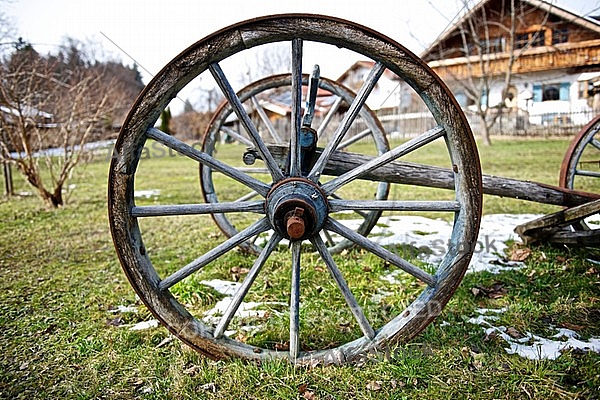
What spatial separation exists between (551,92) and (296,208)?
2449cm

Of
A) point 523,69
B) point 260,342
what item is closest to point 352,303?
point 260,342

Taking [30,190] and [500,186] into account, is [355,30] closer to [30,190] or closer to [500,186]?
[500,186]

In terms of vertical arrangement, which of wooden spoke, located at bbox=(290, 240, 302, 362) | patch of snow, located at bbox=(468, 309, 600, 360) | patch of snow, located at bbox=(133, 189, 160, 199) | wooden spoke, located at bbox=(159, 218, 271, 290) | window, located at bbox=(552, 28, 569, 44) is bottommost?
patch of snow, located at bbox=(468, 309, 600, 360)

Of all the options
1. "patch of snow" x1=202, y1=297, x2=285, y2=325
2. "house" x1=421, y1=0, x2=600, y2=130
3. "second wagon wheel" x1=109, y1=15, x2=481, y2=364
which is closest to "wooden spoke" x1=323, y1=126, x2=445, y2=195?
"second wagon wheel" x1=109, y1=15, x2=481, y2=364

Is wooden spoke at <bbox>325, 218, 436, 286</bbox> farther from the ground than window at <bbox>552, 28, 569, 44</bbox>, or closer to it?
closer to it

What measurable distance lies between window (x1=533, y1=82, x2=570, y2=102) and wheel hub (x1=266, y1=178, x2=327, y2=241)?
23.6 metres

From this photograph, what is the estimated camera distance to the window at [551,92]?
2114 cm

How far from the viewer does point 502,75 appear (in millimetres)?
20266

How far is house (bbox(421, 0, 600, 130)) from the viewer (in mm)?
18125

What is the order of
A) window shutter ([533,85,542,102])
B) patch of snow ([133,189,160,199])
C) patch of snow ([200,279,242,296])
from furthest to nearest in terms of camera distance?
window shutter ([533,85,542,102]), patch of snow ([133,189,160,199]), patch of snow ([200,279,242,296])

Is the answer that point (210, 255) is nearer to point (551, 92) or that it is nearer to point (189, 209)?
point (189, 209)

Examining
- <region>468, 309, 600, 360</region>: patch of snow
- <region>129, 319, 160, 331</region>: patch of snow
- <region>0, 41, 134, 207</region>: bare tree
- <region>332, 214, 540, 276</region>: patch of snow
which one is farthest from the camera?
<region>0, 41, 134, 207</region>: bare tree

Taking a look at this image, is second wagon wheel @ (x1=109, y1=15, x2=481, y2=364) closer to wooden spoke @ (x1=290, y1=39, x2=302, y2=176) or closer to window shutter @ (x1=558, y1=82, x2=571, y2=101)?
wooden spoke @ (x1=290, y1=39, x2=302, y2=176)

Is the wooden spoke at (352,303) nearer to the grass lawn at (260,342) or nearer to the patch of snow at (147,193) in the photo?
the grass lawn at (260,342)
